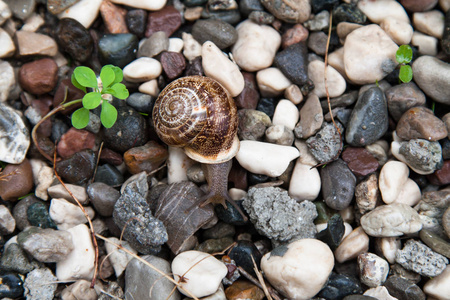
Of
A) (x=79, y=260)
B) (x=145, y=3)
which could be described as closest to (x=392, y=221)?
(x=79, y=260)

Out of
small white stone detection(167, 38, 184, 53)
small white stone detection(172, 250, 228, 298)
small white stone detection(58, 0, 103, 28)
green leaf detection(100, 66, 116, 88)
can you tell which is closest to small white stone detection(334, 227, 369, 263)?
small white stone detection(172, 250, 228, 298)

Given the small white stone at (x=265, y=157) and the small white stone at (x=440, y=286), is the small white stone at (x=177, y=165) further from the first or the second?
the small white stone at (x=440, y=286)

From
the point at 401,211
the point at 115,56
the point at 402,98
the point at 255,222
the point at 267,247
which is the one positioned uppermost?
the point at 402,98

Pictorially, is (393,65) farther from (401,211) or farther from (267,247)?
(267,247)

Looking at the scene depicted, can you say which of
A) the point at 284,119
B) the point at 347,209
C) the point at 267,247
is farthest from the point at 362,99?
the point at 267,247

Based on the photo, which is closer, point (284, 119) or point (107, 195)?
point (107, 195)
